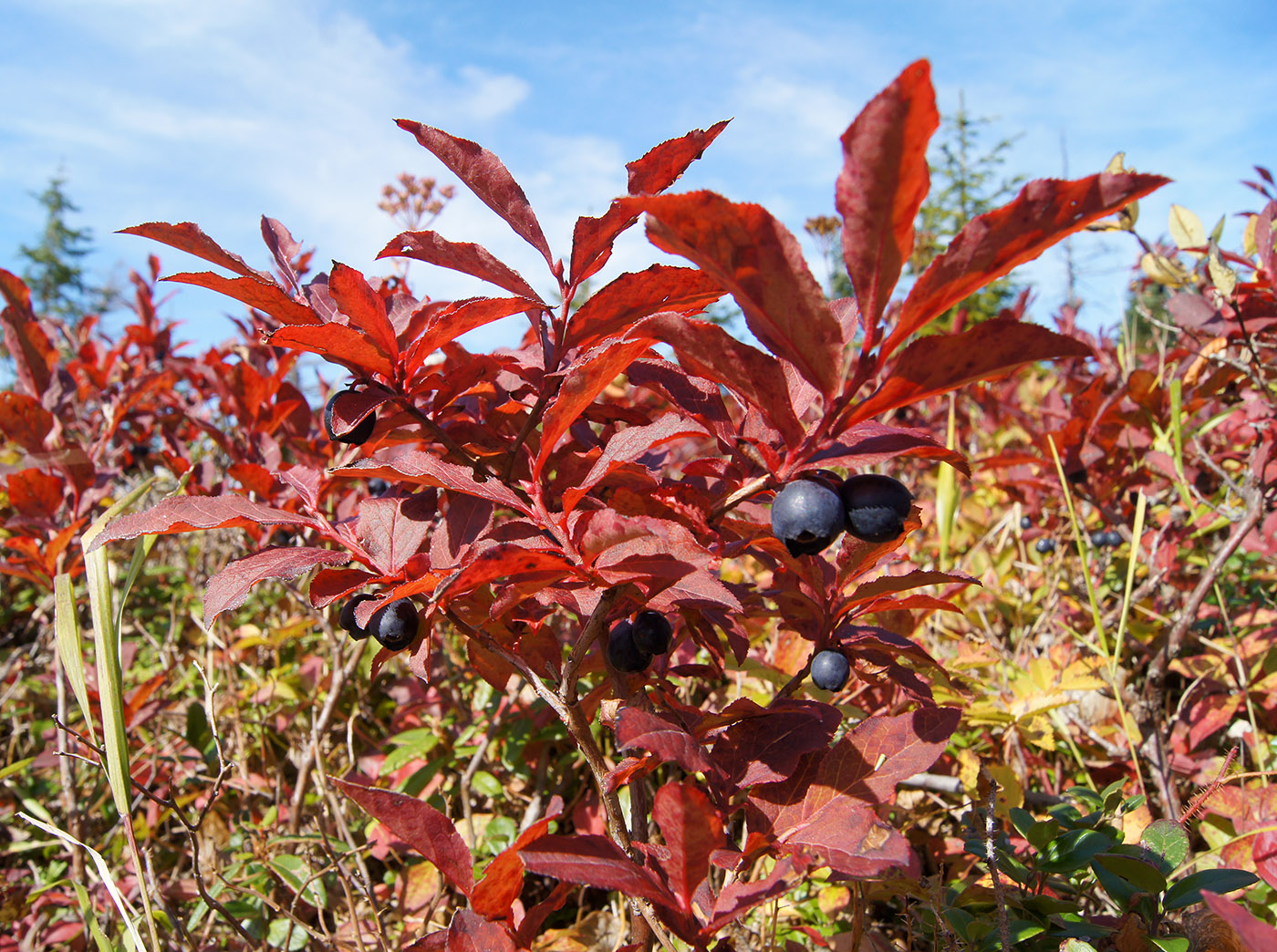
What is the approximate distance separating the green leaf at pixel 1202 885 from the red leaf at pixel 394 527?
964 millimetres

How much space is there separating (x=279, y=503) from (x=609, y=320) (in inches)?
33.9

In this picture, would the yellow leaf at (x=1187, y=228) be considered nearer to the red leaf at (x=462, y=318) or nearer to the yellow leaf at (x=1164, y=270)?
the yellow leaf at (x=1164, y=270)

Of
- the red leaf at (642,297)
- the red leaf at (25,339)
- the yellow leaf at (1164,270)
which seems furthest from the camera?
the yellow leaf at (1164,270)

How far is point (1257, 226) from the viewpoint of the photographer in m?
1.61

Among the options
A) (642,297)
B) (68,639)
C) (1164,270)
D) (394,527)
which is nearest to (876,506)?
(642,297)

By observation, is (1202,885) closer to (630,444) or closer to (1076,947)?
(1076,947)

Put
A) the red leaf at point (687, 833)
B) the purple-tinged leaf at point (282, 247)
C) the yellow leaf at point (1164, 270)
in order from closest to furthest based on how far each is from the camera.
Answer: the red leaf at point (687, 833) < the purple-tinged leaf at point (282, 247) < the yellow leaf at point (1164, 270)

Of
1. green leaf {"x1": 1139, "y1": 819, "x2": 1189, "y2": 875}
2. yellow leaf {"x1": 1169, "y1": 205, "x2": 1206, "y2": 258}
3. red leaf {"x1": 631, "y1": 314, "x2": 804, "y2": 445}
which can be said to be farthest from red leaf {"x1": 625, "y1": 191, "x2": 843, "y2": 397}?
yellow leaf {"x1": 1169, "y1": 205, "x2": 1206, "y2": 258}

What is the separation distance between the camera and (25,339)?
162cm

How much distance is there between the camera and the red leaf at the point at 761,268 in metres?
0.51

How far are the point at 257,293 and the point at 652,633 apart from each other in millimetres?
542

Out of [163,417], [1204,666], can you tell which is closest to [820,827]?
[1204,666]

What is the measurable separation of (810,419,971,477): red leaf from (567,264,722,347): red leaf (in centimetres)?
25

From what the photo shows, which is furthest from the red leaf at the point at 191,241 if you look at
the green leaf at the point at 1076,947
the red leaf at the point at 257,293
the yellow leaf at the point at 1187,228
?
the yellow leaf at the point at 1187,228
